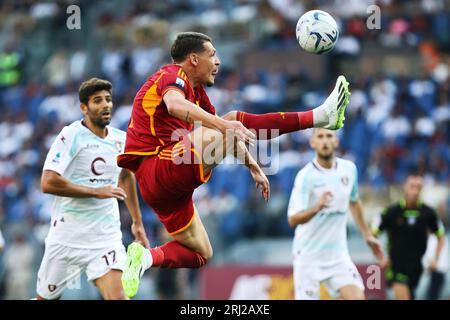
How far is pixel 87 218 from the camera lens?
10.1 m

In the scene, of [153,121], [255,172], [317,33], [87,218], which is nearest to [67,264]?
[87,218]

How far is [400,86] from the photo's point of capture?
64.8ft

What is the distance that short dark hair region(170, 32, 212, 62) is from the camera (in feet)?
29.9

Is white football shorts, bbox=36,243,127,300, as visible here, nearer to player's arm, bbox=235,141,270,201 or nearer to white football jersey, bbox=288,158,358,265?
player's arm, bbox=235,141,270,201

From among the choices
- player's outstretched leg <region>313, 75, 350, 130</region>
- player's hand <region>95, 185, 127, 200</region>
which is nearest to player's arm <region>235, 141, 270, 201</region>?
player's outstretched leg <region>313, 75, 350, 130</region>

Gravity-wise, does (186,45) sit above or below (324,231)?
above

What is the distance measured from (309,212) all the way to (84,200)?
2566 millimetres

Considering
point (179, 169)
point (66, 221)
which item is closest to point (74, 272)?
point (66, 221)

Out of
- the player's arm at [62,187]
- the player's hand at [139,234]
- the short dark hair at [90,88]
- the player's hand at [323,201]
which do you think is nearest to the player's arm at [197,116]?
the player's arm at [62,187]

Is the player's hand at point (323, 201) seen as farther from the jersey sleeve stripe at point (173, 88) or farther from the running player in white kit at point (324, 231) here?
the jersey sleeve stripe at point (173, 88)

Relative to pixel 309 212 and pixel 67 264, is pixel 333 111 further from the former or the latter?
pixel 67 264

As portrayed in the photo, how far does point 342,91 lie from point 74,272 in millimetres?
3499

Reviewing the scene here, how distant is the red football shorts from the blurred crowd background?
7.10 metres

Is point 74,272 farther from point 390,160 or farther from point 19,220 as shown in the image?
point 19,220
